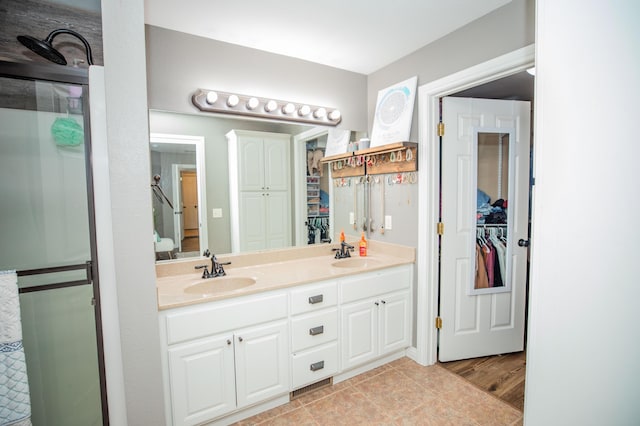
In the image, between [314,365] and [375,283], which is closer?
[314,365]

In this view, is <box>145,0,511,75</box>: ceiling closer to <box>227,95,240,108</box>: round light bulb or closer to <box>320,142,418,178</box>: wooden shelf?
<box>227,95,240,108</box>: round light bulb

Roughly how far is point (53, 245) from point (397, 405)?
218cm

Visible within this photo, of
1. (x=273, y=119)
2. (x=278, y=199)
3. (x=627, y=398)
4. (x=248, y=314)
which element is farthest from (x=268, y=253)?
(x=627, y=398)

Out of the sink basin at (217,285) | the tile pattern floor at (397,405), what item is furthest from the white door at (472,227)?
the sink basin at (217,285)

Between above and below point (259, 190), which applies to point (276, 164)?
above

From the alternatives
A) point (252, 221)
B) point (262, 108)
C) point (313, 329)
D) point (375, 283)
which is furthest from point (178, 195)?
point (375, 283)

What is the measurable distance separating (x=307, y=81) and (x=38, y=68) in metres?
1.72

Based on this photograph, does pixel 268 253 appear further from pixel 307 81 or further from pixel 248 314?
pixel 307 81

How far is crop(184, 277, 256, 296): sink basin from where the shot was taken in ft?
6.18

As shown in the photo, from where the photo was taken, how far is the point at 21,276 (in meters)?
1.42

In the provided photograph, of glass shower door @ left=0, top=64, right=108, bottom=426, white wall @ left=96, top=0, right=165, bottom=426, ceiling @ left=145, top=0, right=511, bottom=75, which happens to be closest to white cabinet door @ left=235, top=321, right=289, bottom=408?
white wall @ left=96, top=0, right=165, bottom=426

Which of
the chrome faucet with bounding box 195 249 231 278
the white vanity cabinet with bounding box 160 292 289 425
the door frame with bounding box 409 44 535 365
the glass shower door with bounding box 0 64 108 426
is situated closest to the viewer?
the glass shower door with bounding box 0 64 108 426

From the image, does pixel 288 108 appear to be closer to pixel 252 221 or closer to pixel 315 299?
pixel 252 221

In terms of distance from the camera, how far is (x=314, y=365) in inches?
78.1
